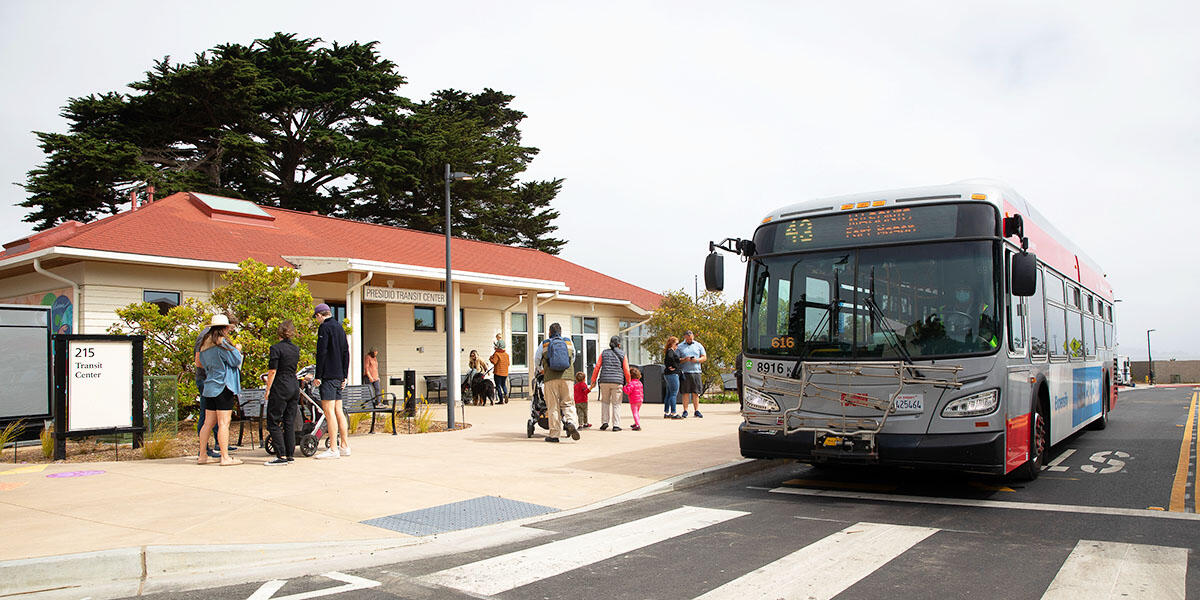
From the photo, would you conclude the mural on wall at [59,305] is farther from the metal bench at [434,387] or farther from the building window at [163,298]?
the metal bench at [434,387]

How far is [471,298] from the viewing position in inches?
990

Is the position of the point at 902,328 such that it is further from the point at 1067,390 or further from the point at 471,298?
the point at 471,298

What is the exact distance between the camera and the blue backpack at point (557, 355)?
12125 millimetres

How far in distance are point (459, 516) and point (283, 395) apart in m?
3.84

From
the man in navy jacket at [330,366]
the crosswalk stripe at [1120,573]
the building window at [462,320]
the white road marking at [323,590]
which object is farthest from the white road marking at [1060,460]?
the building window at [462,320]

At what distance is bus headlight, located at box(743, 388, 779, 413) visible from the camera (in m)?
8.35

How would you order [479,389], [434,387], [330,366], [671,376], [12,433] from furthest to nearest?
[434,387]
[479,389]
[671,376]
[12,433]
[330,366]

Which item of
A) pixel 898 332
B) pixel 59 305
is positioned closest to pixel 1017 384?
pixel 898 332

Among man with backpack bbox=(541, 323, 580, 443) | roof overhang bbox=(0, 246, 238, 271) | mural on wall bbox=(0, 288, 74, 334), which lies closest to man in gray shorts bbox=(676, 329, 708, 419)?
man with backpack bbox=(541, 323, 580, 443)

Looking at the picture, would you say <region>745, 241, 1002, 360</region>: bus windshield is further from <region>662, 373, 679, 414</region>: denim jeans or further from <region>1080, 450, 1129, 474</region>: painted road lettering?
<region>662, 373, 679, 414</region>: denim jeans

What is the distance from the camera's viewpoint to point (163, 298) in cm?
1770

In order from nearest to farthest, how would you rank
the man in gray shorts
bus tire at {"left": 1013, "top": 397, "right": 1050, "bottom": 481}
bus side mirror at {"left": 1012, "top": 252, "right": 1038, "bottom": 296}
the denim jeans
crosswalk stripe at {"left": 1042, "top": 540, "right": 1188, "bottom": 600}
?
crosswalk stripe at {"left": 1042, "top": 540, "right": 1188, "bottom": 600}
bus side mirror at {"left": 1012, "top": 252, "right": 1038, "bottom": 296}
bus tire at {"left": 1013, "top": 397, "right": 1050, "bottom": 481}
the man in gray shorts
the denim jeans

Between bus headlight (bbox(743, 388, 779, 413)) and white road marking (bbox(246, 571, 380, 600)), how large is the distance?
14.9ft

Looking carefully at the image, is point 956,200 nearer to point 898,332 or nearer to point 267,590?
point 898,332
